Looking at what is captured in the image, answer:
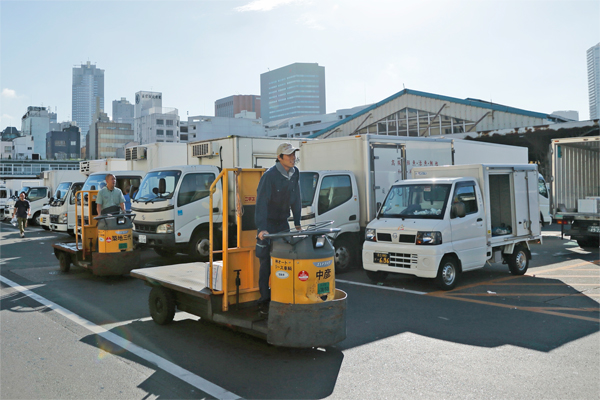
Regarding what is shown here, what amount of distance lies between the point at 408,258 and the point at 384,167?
139 inches

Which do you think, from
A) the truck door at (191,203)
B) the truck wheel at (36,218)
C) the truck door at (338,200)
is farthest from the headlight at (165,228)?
the truck wheel at (36,218)

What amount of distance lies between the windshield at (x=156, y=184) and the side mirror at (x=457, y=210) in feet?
21.9

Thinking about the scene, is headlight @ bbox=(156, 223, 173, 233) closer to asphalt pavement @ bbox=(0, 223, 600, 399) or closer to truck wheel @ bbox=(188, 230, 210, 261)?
truck wheel @ bbox=(188, 230, 210, 261)

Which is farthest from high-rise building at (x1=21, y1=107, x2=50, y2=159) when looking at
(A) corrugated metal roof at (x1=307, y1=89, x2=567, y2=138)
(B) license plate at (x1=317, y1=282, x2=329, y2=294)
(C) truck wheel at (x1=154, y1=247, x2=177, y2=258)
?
(B) license plate at (x1=317, y1=282, x2=329, y2=294)

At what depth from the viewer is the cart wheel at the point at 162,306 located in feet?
21.7

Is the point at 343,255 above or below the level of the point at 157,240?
below

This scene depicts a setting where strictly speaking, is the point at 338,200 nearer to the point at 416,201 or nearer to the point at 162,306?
the point at 416,201

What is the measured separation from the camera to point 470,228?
923 cm

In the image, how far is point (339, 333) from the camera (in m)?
5.30

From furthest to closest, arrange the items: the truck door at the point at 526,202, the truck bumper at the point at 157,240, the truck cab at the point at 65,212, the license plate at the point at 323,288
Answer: the truck cab at the point at 65,212 → the truck bumper at the point at 157,240 → the truck door at the point at 526,202 → the license plate at the point at 323,288

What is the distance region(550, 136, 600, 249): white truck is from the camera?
→ 13.2 m

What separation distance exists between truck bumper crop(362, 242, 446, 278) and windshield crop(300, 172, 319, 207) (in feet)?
6.47

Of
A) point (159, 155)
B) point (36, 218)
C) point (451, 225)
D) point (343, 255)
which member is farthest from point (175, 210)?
point (36, 218)

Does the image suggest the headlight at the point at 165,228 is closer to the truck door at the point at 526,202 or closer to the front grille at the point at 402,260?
the front grille at the point at 402,260
